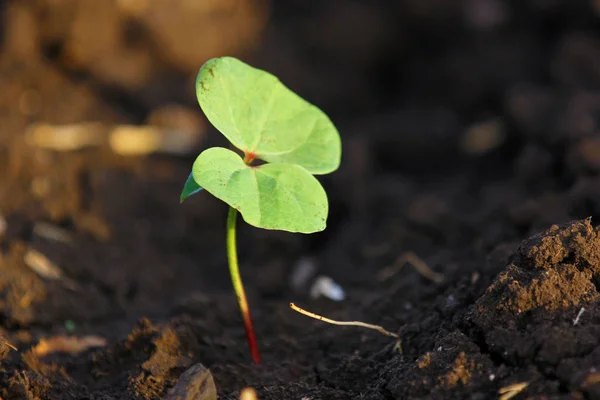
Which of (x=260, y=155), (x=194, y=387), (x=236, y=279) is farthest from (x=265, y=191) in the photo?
(x=194, y=387)

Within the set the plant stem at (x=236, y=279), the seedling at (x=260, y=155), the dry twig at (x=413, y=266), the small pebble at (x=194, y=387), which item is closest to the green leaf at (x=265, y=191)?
the seedling at (x=260, y=155)

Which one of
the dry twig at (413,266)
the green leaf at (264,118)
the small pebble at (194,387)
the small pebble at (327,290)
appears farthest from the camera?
the small pebble at (327,290)

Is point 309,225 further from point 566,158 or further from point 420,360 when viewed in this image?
point 566,158

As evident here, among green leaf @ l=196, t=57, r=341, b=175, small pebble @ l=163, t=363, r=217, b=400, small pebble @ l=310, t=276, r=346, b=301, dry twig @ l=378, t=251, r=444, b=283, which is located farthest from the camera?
small pebble @ l=310, t=276, r=346, b=301

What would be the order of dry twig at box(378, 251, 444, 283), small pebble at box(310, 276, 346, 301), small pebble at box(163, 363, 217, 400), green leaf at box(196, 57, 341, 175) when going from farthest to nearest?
small pebble at box(310, 276, 346, 301) → dry twig at box(378, 251, 444, 283) → green leaf at box(196, 57, 341, 175) → small pebble at box(163, 363, 217, 400)

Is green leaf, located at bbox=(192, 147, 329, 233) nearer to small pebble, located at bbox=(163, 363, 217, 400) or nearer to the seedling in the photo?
the seedling

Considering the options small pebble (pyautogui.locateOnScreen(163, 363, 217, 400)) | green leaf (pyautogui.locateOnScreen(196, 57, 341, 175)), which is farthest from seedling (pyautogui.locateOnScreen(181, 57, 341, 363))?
small pebble (pyautogui.locateOnScreen(163, 363, 217, 400))

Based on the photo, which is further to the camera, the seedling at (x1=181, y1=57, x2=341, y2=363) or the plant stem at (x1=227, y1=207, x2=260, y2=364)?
the plant stem at (x1=227, y1=207, x2=260, y2=364)

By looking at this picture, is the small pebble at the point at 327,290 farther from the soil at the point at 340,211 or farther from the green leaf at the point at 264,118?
the green leaf at the point at 264,118
